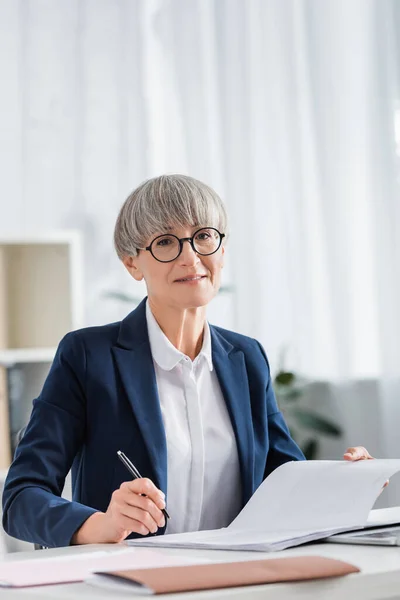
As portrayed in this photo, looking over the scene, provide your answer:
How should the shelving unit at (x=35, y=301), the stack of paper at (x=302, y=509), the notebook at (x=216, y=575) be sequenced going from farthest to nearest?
the shelving unit at (x=35, y=301), the stack of paper at (x=302, y=509), the notebook at (x=216, y=575)

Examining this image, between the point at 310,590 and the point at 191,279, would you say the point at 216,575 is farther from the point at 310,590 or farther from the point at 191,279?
the point at 191,279

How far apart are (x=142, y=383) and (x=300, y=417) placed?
6.11 feet

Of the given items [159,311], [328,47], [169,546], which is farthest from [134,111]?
[169,546]

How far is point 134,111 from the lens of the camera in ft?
12.0

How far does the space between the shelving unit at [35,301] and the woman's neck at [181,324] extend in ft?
5.06

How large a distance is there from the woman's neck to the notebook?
27.9 inches

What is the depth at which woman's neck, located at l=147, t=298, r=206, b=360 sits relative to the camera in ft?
5.11

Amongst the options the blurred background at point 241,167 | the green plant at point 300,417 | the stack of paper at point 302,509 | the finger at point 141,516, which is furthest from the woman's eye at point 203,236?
the green plant at point 300,417

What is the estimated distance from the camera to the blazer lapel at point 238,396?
1493mm

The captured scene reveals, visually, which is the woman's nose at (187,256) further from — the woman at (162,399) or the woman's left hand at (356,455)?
the woman's left hand at (356,455)

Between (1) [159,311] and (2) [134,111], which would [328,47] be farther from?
(1) [159,311]

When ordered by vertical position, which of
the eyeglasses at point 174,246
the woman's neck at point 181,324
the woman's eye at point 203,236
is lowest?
the woman's neck at point 181,324

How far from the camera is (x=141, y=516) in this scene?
1142mm

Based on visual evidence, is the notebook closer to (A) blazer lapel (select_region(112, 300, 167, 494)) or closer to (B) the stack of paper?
(B) the stack of paper
